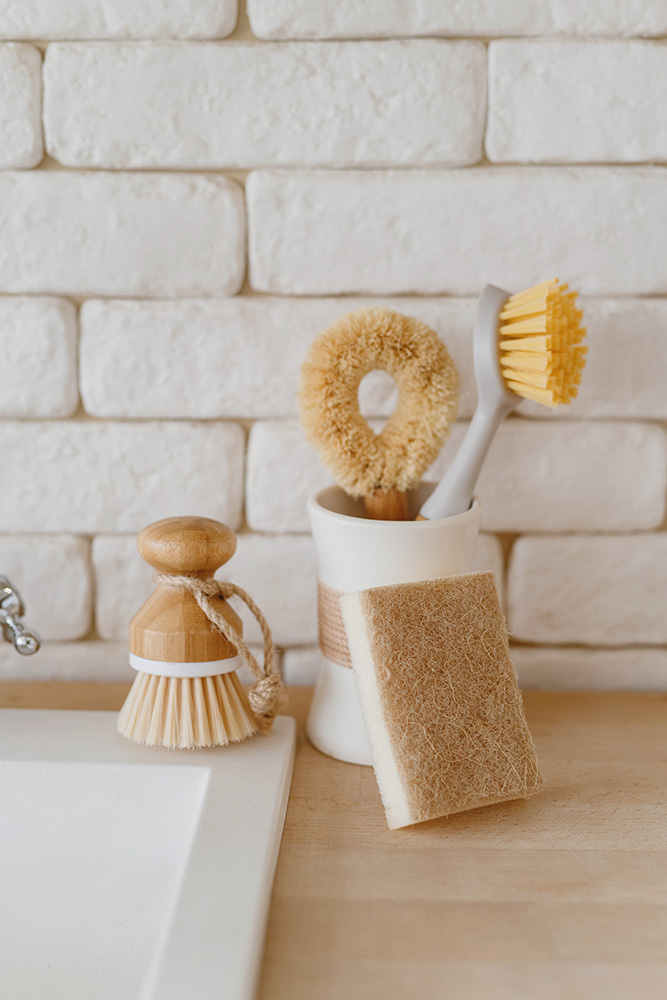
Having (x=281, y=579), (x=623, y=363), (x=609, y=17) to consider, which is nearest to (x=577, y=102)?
(x=609, y=17)

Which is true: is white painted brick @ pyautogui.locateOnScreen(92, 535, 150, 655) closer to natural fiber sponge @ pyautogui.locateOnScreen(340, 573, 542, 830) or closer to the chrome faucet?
the chrome faucet

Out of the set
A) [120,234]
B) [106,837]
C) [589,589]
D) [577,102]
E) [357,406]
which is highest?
[577,102]

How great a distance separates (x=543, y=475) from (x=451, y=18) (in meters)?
0.35

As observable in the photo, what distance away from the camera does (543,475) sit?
2.24 feet

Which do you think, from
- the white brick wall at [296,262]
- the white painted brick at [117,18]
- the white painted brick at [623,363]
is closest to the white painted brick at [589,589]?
the white brick wall at [296,262]

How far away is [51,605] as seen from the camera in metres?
0.70

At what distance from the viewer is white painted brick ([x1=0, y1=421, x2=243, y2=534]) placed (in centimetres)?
68

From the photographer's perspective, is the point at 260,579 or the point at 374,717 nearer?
the point at 374,717

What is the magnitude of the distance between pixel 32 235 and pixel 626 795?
1.93 ft

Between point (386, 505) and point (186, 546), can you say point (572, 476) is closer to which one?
point (386, 505)

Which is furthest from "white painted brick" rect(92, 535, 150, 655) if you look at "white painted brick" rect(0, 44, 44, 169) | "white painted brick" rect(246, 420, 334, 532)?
"white painted brick" rect(0, 44, 44, 169)

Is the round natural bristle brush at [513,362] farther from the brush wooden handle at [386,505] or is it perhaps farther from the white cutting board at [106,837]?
the white cutting board at [106,837]

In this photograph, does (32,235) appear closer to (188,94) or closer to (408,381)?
(188,94)

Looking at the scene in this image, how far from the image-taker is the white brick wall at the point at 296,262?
2.08 feet
